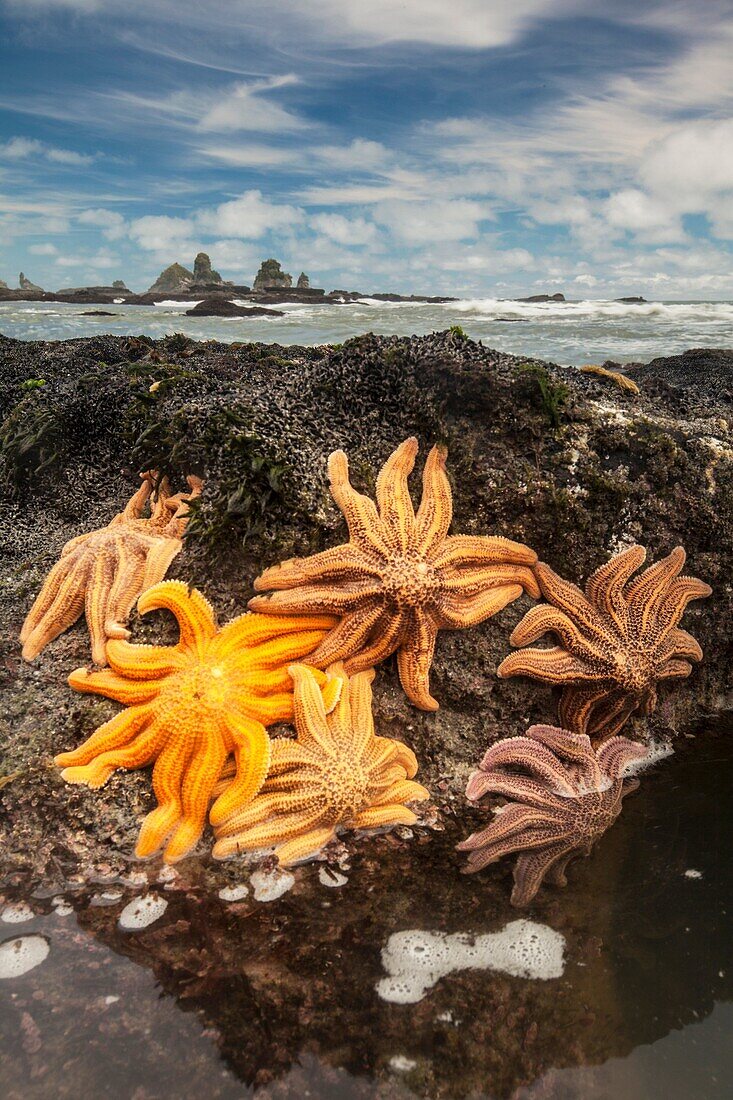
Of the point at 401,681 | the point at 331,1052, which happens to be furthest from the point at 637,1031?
the point at 401,681

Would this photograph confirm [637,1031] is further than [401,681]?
No

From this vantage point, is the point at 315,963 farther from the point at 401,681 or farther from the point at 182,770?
the point at 401,681

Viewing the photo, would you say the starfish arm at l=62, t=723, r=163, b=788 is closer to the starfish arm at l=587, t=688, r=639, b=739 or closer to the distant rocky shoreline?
the starfish arm at l=587, t=688, r=639, b=739

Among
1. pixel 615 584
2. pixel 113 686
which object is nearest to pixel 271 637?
pixel 113 686

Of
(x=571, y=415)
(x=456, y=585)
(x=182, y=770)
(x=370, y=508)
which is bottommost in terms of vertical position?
(x=182, y=770)

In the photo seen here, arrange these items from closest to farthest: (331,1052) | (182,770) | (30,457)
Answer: (331,1052)
(182,770)
(30,457)

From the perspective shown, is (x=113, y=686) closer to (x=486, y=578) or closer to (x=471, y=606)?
(x=471, y=606)
